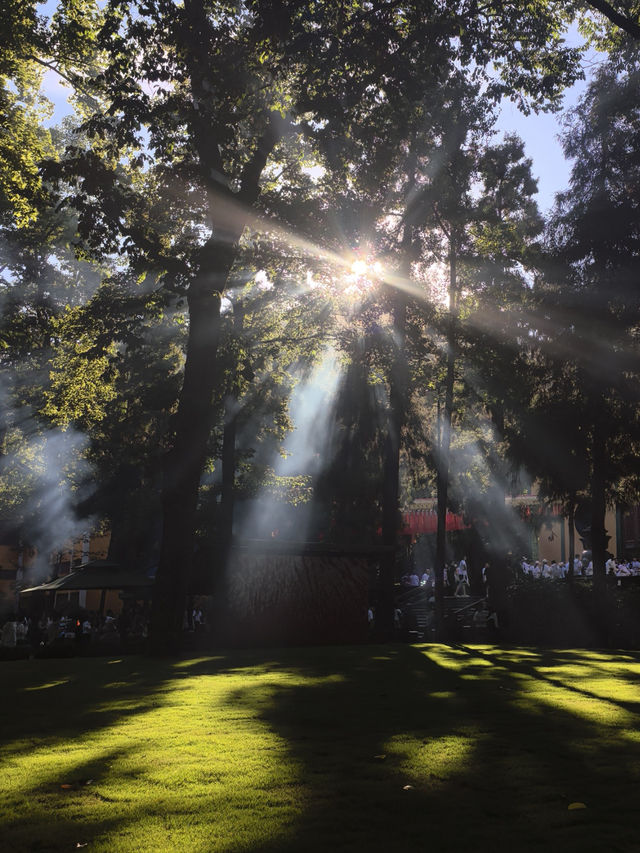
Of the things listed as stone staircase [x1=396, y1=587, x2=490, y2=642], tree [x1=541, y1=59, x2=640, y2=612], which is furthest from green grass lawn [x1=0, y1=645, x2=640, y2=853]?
tree [x1=541, y1=59, x2=640, y2=612]

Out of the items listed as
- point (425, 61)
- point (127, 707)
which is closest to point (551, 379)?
point (425, 61)

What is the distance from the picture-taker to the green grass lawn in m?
3.78

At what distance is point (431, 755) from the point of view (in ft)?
18.3

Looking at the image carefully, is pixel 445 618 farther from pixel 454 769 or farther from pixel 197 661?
pixel 454 769

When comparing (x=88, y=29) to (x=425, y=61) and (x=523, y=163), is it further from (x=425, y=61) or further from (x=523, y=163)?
(x=523, y=163)

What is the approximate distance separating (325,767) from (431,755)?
811 mm

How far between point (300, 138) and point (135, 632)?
75.7 ft

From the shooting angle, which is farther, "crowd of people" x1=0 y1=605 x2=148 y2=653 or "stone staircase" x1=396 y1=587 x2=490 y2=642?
"stone staircase" x1=396 y1=587 x2=490 y2=642

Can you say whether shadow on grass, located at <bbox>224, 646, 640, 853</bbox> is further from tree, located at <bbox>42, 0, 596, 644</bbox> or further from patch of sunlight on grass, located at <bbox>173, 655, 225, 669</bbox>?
tree, located at <bbox>42, 0, 596, 644</bbox>

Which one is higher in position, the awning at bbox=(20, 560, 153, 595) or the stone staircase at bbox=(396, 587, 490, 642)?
the awning at bbox=(20, 560, 153, 595)

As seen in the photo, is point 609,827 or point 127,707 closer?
point 609,827

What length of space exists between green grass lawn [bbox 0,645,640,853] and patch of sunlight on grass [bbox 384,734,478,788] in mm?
18

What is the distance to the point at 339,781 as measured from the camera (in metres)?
4.85

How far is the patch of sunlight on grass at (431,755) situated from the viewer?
193 inches
